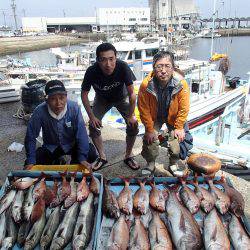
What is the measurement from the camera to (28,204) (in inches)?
119

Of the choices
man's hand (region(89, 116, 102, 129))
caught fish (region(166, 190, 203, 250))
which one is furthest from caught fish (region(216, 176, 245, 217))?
man's hand (region(89, 116, 102, 129))

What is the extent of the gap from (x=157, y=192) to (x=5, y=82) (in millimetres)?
13839

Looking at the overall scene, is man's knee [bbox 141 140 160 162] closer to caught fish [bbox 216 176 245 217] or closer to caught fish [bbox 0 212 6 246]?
caught fish [bbox 216 176 245 217]

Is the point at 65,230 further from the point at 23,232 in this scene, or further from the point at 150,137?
the point at 150,137

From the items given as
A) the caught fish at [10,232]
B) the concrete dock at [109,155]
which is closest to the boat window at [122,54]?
the concrete dock at [109,155]

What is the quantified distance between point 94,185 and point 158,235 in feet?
2.93

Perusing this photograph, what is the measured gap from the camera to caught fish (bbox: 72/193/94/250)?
2.56m

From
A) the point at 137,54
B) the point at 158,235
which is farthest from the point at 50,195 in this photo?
the point at 137,54

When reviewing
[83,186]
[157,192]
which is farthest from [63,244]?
[157,192]

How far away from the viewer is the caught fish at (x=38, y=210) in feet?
9.41

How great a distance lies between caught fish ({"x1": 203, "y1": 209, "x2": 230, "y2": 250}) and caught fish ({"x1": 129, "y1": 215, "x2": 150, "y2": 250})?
0.52 meters

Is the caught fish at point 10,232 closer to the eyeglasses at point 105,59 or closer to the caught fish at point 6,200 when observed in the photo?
the caught fish at point 6,200

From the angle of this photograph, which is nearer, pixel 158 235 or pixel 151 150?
pixel 158 235

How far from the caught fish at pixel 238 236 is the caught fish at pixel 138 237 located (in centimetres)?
76
